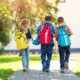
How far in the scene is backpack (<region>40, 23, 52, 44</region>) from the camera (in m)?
16.6

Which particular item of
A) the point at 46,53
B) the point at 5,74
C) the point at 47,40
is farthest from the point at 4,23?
the point at 5,74

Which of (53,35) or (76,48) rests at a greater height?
(53,35)

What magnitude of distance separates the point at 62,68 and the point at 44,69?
696 millimetres

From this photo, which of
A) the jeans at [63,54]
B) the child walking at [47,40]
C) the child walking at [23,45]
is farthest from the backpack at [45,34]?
the child walking at [23,45]

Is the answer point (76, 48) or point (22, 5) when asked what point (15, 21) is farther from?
point (76, 48)

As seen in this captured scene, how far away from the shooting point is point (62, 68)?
16.4m

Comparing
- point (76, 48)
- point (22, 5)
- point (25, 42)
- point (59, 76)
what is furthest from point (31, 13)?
point (76, 48)

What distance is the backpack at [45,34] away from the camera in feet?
54.3

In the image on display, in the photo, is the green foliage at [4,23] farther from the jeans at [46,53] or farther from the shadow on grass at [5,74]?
the shadow on grass at [5,74]

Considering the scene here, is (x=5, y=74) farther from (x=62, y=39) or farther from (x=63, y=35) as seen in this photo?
(x=63, y=35)

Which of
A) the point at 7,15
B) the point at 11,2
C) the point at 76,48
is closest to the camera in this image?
the point at 7,15

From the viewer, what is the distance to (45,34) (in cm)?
1666

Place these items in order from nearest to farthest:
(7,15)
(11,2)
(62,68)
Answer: (62,68) < (7,15) < (11,2)

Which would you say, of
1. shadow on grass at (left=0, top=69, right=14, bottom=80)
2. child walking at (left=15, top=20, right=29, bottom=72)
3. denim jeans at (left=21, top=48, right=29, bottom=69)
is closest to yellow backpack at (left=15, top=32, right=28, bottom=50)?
child walking at (left=15, top=20, right=29, bottom=72)
